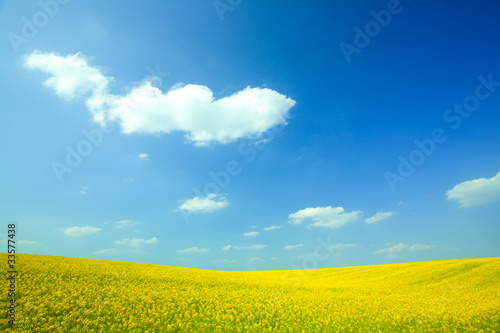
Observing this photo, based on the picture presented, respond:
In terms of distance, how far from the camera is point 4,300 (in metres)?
18.3

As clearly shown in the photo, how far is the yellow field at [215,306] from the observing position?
18.5 meters

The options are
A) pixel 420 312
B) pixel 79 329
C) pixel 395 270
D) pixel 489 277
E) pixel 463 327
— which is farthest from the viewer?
pixel 395 270

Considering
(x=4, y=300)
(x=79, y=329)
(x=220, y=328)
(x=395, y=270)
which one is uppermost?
(x=4, y=300)

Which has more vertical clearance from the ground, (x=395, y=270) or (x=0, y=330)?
(x=0, y=330)

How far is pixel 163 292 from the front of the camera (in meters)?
25.4

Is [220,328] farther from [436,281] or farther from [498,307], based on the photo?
[436,281]

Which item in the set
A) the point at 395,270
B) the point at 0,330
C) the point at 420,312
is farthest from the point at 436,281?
the point at 0,330

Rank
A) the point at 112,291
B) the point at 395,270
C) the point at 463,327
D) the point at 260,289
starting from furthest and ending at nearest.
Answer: the point at 395,270 < the point at 260,289 < the point at 112,291 < the point at 463,327

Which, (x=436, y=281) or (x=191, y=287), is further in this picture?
(x=436, y=281)

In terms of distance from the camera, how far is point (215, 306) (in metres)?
23.6

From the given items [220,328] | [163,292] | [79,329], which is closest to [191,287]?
[163,292]

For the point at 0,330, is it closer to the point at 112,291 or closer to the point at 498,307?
the point at 112,291

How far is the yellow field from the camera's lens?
18500mm

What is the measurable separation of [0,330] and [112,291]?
897 cm
